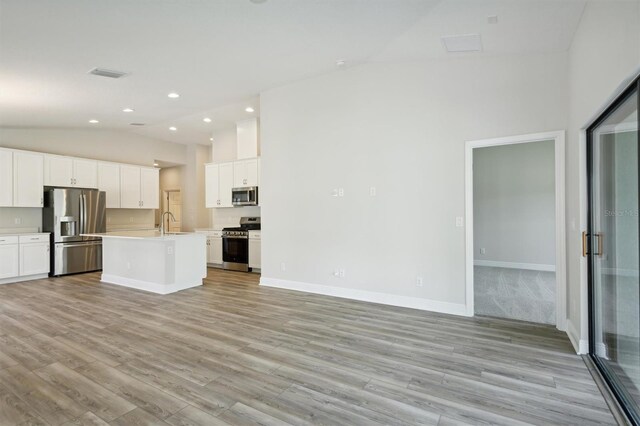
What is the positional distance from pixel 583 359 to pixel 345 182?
323cm

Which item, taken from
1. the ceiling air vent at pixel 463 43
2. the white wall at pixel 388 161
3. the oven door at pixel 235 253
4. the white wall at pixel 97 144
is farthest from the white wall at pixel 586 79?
the white wall at pixel 97 144

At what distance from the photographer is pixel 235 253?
7.19m

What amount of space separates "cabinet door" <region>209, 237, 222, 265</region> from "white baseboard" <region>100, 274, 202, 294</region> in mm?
1765

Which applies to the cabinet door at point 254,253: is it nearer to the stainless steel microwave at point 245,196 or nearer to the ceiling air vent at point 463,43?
the stainless steel microwave at point 245,196

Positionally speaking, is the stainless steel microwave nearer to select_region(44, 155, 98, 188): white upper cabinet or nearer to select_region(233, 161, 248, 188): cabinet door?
select_region(233, 161, 248, 188): cabinet door

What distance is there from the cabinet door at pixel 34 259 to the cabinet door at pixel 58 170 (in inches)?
49.7

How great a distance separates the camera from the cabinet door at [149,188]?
27.2 ft

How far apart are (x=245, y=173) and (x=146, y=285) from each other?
2.94 metres

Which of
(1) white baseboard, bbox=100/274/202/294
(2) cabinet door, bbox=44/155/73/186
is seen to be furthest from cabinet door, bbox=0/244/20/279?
(1) white baseboard, bbox=100/274/202/294

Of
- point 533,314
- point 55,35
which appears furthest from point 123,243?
point 533,314

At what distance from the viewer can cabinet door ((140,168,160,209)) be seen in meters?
8.30

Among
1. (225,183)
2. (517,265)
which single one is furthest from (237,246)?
(517,265)

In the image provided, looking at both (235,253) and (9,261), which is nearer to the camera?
(9,261)

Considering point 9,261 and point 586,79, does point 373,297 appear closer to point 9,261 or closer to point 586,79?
point 586,79
